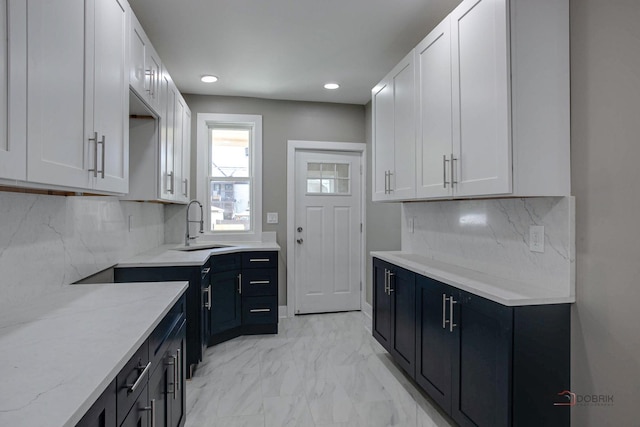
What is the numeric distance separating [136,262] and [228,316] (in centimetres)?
112

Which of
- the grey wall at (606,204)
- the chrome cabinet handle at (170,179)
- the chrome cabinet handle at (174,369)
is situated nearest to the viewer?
the grey wall at (606,204)

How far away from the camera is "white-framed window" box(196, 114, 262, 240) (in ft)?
13.2

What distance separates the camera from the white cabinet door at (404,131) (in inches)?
96.1

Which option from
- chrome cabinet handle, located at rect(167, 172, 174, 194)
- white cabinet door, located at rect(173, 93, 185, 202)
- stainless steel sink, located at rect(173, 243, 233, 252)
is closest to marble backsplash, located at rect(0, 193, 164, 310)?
chrome cabinet handle, located at rect(167, 172, 174, 194)

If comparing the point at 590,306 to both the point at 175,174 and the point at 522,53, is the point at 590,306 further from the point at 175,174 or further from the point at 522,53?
the point at 175,174

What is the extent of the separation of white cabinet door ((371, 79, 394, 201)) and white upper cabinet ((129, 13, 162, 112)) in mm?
1699

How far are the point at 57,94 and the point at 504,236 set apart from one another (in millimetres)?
2132

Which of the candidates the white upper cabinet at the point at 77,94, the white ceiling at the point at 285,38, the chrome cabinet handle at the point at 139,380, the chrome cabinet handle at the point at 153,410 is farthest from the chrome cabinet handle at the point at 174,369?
the white ceiling at the point at 285,38

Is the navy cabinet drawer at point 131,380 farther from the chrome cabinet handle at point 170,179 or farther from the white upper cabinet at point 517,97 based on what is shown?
the chrome cabinet handle at point 170,179

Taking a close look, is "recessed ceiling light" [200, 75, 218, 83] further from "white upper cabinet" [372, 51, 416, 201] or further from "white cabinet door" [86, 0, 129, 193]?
"white cabinet door" [86, 0, 129, 193]

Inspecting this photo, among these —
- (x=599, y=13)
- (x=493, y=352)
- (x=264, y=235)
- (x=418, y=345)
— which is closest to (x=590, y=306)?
(x=493, y=352)

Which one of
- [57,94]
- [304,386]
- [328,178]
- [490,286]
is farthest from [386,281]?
[57,94]

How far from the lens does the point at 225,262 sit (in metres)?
3.26

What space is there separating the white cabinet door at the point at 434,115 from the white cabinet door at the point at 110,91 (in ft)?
5.55
